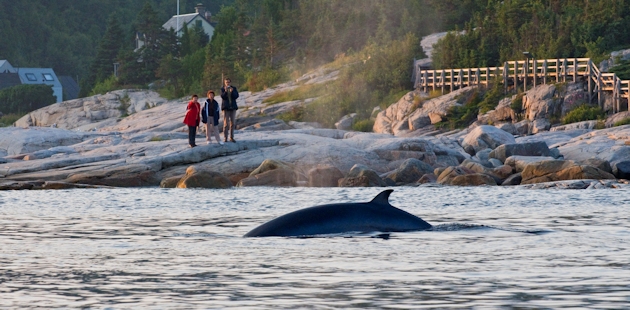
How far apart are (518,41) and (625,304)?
1947 inches

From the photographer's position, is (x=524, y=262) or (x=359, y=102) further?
(x=359, y=102)

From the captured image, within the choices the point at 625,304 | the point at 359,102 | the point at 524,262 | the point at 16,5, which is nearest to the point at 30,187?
the point at 524,262

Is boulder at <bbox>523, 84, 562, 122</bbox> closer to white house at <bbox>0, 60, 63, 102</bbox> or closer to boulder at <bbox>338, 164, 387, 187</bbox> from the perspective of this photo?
boulder at <bbox>338, 164, 387, 187</bbox>

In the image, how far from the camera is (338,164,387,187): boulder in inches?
1075

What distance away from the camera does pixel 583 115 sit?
143 feet

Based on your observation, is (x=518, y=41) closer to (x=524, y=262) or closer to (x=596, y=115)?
(x=596, y=115)

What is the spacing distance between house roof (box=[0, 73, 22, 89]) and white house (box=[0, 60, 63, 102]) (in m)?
0.14

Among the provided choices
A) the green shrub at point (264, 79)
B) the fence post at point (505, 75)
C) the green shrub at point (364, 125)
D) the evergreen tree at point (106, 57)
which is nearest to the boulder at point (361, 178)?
the fence post at point (505, 75)

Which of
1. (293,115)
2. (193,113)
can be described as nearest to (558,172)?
(193,113)

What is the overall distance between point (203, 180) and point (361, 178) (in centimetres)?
407

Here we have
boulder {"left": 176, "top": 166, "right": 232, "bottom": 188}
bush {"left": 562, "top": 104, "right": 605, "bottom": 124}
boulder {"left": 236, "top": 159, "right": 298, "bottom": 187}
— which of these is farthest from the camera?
bush {"left": 562, "top": 104, "right": 605, "bottom": 124}

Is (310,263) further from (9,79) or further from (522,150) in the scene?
(9,79)

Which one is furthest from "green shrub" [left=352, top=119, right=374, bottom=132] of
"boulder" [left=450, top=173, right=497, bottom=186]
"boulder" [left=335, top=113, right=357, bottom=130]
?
"boulder" [left=450, top=173, right=497, bottom=186]

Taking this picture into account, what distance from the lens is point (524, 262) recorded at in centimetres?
970
